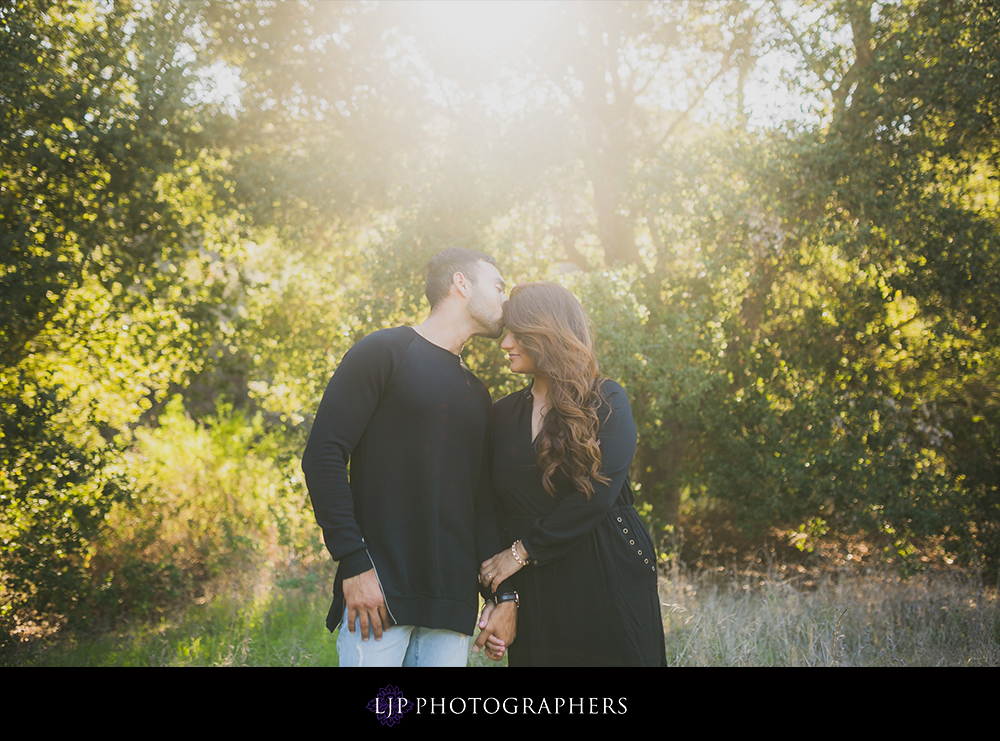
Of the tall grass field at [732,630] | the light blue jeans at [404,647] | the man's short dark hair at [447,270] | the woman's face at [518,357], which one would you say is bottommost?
the tall grass field at [732,630]

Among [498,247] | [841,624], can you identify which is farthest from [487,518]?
[498,247]

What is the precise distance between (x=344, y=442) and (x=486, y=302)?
34.3 inches

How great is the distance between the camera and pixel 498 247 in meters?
6.90

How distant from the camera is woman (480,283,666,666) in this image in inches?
95.7

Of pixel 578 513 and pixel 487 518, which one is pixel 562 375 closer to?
pixel 578 513

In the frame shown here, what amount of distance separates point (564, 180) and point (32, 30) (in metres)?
5.88

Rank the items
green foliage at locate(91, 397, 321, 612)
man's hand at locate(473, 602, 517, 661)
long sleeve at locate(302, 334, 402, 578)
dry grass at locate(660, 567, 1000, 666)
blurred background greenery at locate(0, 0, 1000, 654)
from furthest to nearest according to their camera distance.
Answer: green foliage at locate(91, 397, 321, 612)
blurred background greenery at locate(0, 0, 1000, 654)
dry grass at locate(660, 567, 1000, 666)
man's hand at locate(473, 602, 517, 661)
long sleeve at locate(302, 334, 402, 578)

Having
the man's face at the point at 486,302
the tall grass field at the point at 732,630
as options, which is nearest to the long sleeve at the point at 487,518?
the man's face at the point at 486,302

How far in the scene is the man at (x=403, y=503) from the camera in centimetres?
223

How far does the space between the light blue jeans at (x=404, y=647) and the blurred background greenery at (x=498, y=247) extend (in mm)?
4194

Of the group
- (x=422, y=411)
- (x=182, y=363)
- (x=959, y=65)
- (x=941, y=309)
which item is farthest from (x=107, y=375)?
(x=959, y=65)

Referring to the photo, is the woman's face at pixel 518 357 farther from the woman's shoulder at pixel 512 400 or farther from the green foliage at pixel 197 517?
the green foliage at pixel 197 517
